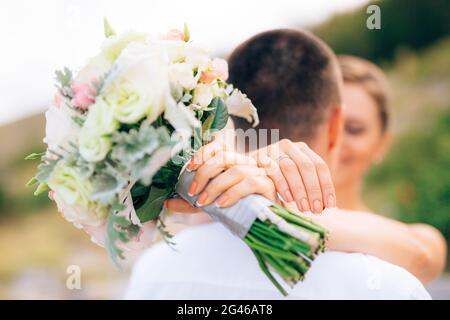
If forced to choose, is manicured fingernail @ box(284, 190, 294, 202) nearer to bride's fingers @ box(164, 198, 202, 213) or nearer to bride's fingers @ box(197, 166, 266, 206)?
bride's fingers @ box(197, 166, 266, 206)

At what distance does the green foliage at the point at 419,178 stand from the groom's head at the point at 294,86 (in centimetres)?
485

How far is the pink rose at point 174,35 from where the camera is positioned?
4.29 ft

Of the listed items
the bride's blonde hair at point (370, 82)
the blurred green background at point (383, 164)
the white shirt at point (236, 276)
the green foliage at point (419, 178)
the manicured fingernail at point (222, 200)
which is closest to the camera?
the manicured fingernail at point (222, 200)

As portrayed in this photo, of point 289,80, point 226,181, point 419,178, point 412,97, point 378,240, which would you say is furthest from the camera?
point 412,97

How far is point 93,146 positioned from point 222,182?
275mm

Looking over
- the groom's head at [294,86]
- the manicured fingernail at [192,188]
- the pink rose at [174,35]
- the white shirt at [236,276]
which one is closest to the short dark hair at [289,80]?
the groom's head at [294,86]

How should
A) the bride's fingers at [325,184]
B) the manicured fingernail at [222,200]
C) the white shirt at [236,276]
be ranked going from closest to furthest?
the manicured fingernail at [222,200]
the bride's fingers at [325,184]
the white shirt at [236,276]

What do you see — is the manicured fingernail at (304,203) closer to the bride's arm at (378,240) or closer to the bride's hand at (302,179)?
the bride's hand at (302,179)

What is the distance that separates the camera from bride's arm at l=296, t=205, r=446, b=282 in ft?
5.03

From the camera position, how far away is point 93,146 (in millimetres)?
1141

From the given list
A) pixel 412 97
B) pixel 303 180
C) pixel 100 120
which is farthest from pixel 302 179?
pixel 412 97

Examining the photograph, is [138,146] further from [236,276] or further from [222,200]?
[236,276]

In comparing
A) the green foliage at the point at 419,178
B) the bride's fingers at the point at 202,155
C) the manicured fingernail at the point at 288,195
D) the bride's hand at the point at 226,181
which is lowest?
the green foliage at the point at 419,178

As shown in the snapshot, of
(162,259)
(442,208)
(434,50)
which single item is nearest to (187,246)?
(162,259)
